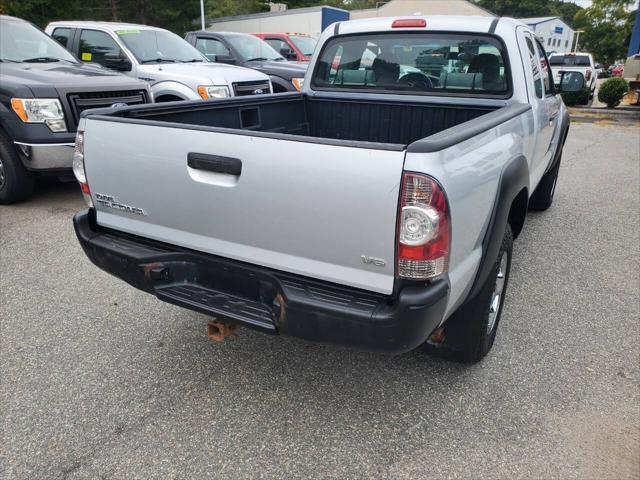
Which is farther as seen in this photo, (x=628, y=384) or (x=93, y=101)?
(x=93, y=101)

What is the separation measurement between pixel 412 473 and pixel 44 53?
6.80m

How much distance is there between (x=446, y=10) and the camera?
4553 cm

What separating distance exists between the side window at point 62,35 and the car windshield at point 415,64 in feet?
18.6

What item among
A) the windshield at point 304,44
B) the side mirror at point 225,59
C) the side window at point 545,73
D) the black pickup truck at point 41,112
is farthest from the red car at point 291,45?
the side window at point 545,73

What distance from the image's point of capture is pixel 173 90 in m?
7.07

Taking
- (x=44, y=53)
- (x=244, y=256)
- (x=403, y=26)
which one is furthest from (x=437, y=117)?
(x=44, y=53)

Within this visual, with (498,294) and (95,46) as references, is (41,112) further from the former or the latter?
(498,294)

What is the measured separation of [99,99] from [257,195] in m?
4.38

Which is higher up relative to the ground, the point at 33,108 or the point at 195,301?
the point at 33,108

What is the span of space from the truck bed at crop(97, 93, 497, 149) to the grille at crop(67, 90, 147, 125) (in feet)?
8.91

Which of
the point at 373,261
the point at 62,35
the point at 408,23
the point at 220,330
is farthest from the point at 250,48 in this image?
the point at 373,261

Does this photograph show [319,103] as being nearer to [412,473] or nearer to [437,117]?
[437,117]

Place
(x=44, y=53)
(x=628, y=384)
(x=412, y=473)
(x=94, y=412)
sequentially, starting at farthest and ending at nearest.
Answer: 1. (x=44, y=53)
2. (x=628, y=384)
3. (x=94, y=412)
4. (x=412, y=473)

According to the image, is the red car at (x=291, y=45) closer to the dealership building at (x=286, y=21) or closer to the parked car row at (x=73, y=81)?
the parked car row at (x=73, y=81)
